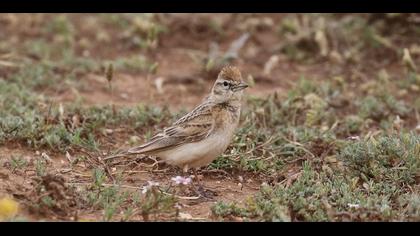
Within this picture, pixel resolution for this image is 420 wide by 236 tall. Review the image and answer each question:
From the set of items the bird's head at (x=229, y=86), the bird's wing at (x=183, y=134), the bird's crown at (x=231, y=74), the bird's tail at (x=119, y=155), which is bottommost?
the bird's tail at (x=119, y=155)

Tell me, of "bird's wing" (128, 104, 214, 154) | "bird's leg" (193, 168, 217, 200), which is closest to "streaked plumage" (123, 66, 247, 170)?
"bird's wing" (128, 104, 214, 154)

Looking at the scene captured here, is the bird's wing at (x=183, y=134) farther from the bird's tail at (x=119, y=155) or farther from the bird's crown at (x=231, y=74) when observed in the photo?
the bird's crown at (x=231, y=74)

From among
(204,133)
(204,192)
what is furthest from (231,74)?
(204,192)

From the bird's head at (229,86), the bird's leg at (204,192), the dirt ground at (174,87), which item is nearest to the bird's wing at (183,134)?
the bird's head at (229,86)

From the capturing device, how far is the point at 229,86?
776 cm

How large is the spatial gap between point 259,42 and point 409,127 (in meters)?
3.84

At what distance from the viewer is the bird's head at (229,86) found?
7.73 metres

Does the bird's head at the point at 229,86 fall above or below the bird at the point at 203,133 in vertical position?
above

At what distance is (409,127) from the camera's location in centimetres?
926

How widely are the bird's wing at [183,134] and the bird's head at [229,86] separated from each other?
230 millimetres

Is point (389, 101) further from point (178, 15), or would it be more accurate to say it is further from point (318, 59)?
point (178, 15)

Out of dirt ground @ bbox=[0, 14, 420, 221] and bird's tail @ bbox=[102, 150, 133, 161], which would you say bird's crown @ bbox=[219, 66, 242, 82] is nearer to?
dirt ground @ bbox=[0, 14, 420, 221]

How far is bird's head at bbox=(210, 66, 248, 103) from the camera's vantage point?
25.4 ft
